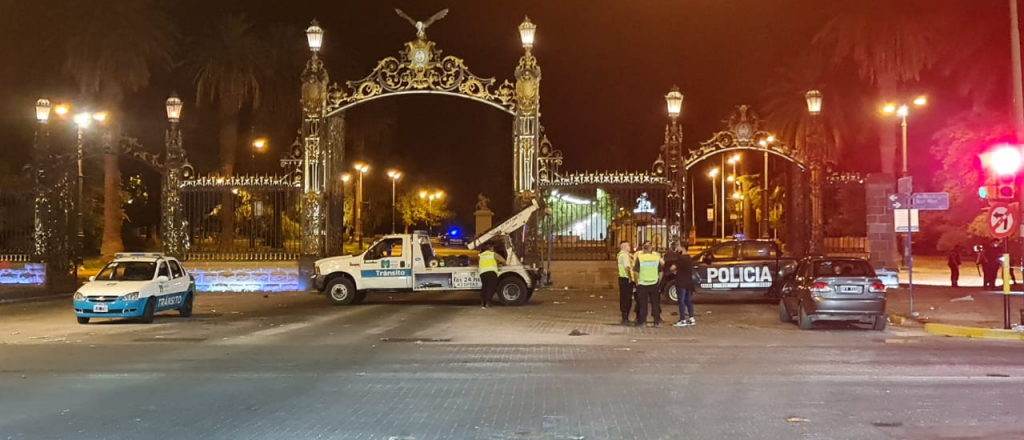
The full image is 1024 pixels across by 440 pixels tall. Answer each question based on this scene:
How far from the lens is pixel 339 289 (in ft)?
80.3

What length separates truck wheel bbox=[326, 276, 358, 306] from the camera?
24.5 metres

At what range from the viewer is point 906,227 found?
67.8 feet

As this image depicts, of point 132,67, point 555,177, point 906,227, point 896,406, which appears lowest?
point 896,406

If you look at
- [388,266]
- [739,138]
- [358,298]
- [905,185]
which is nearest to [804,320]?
[905,185]

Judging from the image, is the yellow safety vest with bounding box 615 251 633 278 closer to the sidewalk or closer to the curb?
the curb

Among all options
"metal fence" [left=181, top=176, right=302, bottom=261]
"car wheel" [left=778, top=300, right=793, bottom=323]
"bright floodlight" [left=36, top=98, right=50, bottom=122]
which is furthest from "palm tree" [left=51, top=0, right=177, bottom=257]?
"car wheel" [left=778, top=300, right=793, bottom=323]

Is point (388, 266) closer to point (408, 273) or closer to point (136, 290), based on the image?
point (408, 273)

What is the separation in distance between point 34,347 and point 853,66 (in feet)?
116

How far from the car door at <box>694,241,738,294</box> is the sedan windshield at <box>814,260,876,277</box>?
6281 millimetres

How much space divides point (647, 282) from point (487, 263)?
5783 millimetres

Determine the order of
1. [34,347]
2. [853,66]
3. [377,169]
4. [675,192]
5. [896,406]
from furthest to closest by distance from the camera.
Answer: [377,169]
[853,66]
[675,192]
[34,347]
[896,406]

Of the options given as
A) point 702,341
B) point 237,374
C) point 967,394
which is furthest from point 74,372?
point 967,394

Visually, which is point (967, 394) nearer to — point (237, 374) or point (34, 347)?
point (237, 374)

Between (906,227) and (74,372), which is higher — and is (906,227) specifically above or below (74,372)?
above
